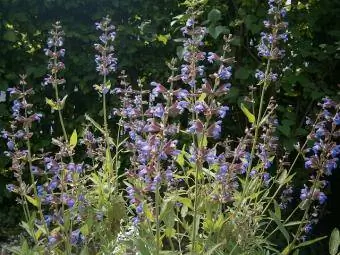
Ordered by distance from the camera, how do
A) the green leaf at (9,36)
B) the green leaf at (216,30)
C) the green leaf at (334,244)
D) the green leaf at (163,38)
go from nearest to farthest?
1. the green leaf at (334,244)
2. the green leaf at (216,30)
3. the green leaf at (9,36)
4. the green leaf at (163,38)

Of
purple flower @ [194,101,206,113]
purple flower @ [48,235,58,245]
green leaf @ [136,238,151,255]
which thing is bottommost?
purple flower @ [48,235,58,245]

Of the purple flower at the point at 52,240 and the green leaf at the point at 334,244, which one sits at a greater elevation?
the green leaf at the point at 334,244

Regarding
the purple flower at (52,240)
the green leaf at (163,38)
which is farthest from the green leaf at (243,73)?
the purple flower at (52,240)

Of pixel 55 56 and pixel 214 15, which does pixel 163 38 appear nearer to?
pixel 214 15

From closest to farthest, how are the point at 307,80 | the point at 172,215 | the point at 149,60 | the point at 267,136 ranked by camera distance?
the point at 172,215 → the point at 267,136 → the point at 307,80 → the point at 149,60

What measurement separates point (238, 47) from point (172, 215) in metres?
2.21

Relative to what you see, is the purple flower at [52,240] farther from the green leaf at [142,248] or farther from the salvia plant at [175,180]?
the green leaf at [142,248]

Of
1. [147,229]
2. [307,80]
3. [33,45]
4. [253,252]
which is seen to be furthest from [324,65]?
[33,45]

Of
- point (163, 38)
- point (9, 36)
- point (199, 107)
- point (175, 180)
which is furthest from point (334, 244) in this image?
point (9, 36)

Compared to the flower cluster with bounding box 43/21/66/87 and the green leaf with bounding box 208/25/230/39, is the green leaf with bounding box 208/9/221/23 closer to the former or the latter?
the green leaf with bounding box 208/25/230/39

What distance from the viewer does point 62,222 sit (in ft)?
9.48

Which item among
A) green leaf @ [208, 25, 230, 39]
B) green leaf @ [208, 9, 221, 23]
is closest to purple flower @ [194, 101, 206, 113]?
green leaf @ [208, 25, 230, 39]

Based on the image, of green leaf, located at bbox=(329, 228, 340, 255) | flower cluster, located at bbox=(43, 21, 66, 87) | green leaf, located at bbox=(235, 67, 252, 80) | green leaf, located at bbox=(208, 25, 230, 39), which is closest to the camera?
green leaf, located at bbox=(329, 228, 340, 255)

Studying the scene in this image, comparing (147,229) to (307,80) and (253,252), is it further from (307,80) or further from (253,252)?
(307,80)
